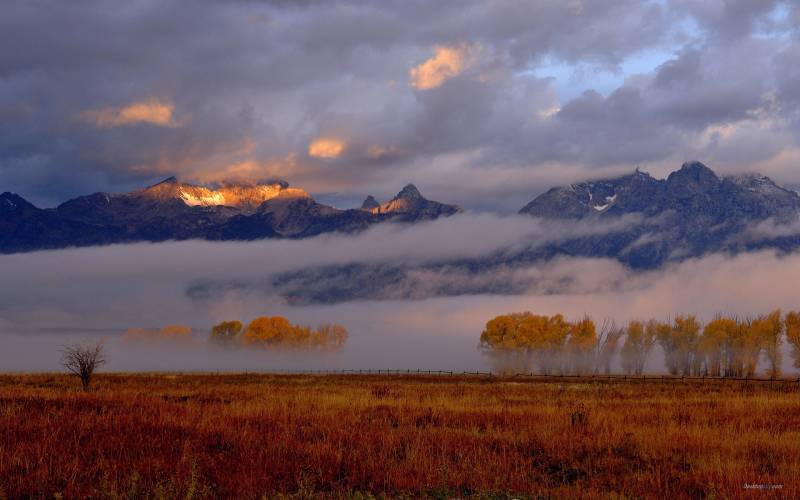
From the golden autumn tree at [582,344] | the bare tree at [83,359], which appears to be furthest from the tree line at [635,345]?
the bare tree at [83,359]

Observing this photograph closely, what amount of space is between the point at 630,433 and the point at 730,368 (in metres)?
160

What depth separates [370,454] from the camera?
580 inches

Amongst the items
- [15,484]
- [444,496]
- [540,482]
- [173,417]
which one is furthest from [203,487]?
[173,417]

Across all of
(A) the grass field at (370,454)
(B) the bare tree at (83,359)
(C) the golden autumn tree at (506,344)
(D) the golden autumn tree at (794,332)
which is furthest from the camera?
(C) the golden autumn tree at (506,344)

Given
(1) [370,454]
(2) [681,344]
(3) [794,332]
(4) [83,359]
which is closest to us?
(1) [370,454]

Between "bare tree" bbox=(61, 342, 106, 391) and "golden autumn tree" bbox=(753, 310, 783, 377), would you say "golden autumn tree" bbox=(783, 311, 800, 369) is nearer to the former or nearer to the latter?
"golden autumn tree" bbox=(753, 310, 783, 377)

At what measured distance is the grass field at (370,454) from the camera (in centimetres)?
1174

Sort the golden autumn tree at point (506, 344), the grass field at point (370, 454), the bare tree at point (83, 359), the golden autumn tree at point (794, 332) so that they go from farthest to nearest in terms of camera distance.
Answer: the golden autumn tree at point (506, 344) < the golden autumn tree at point (794, 332) < the bare tree at point (83, 359) < the grass field at point (370, 454)

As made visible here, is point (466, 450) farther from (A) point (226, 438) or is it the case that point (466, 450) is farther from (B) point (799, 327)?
(B) point (799, 327)

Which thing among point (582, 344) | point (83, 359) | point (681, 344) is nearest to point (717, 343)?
point (681, 344)

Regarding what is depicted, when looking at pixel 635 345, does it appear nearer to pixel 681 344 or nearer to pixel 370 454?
pixel 681 344

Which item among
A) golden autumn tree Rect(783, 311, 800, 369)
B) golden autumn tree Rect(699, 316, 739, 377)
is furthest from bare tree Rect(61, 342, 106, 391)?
golden autumn tree Rect(699, 316, 739, 377)

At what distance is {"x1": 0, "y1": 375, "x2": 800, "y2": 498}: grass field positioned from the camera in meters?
11.7

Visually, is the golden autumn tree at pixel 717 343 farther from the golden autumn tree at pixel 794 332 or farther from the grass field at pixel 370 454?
the grass field at pixel 370 454
